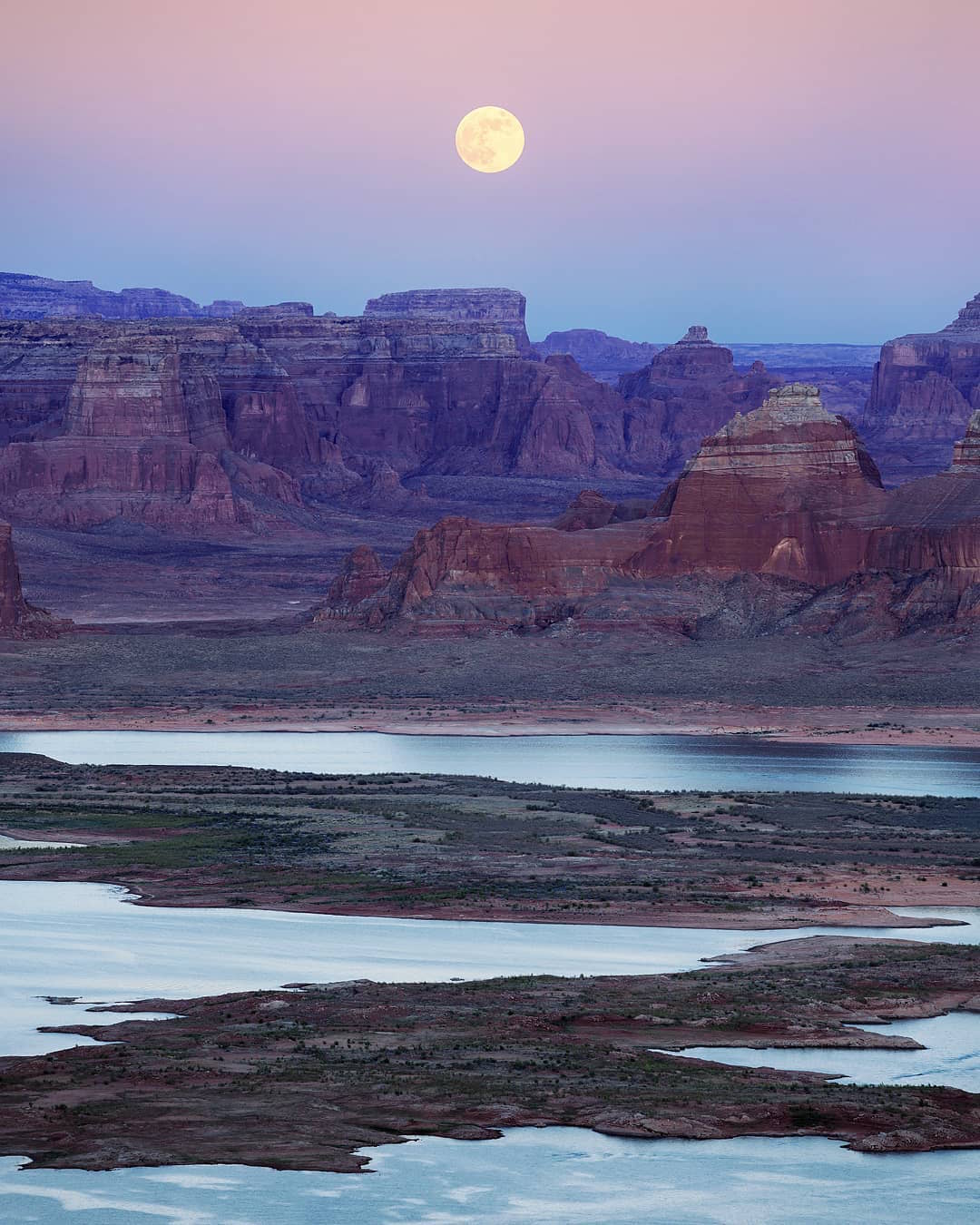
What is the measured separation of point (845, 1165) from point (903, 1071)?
4.43 metres

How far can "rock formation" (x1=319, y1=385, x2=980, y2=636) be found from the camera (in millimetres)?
98438

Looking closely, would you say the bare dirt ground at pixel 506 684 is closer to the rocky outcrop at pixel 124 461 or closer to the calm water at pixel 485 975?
the calm water at pixel 485 975

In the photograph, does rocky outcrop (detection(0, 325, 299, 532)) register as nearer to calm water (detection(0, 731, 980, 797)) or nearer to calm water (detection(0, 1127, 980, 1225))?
calm water (detection(0, 731, 980, 797))

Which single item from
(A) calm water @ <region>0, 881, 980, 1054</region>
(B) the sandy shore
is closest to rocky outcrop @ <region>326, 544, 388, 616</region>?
(B) the sandy shore

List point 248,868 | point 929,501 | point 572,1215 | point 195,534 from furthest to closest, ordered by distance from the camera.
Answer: point 195,534 → point 929,501 → point 248,868 → point 572,1215

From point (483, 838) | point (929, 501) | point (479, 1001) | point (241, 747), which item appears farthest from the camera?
point (929, 501)

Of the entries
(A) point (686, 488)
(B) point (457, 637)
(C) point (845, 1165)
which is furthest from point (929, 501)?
(C) point (845, 1165)

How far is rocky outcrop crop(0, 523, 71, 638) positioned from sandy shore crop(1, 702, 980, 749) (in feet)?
52.9

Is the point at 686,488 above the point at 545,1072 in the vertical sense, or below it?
above

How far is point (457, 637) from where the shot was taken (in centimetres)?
9875

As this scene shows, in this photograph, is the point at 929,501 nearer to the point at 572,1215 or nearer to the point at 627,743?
the point at 627,743

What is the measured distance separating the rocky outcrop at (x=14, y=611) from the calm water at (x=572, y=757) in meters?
20.5

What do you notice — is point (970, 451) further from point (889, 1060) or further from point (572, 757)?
point (889, 1060)

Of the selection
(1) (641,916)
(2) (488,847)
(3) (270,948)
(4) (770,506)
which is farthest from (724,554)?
(3) (270,948)
